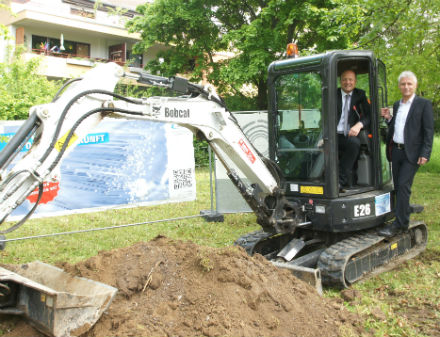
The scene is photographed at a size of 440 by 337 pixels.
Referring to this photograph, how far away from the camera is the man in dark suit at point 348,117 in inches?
221

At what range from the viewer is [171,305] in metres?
3.89

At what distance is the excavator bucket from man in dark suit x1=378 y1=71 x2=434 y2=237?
3757 mm

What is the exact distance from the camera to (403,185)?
5.68m

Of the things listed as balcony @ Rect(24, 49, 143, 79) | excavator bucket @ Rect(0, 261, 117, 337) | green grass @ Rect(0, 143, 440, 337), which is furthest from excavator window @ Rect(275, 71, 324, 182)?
balcony @ Rect(24, 49, 143, 79)

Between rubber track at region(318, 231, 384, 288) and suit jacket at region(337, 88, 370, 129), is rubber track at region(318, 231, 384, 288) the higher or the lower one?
the lower one

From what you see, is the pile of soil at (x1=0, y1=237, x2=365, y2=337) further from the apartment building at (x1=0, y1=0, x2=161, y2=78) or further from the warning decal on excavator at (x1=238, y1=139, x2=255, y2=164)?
the apartment building at (x1=0, y1=0, x2=161, y2=78)

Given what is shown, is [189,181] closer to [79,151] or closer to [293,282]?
[79,151]

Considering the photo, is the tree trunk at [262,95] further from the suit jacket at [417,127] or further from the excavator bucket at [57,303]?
the excavator bucket at [57,303]

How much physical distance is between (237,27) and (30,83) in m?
9.57

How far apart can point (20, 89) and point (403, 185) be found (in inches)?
511

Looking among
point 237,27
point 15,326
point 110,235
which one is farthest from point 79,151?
point 237,27

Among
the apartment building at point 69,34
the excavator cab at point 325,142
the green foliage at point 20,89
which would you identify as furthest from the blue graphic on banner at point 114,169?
the apartment building at point 69,34

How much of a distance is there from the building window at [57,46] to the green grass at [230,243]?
17.0m

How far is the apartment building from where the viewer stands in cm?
2401
